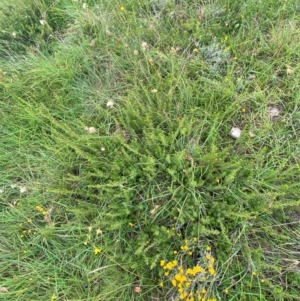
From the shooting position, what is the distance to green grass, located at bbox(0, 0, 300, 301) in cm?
190

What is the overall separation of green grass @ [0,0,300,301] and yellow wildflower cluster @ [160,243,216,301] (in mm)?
14

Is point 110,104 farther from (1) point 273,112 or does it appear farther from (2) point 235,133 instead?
(1) point 273,112

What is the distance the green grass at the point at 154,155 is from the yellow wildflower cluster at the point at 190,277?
14mm

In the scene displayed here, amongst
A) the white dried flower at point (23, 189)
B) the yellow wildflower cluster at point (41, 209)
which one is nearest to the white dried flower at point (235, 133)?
the yellow wildflower cluster at point (41, 209)

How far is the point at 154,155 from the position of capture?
2.09m

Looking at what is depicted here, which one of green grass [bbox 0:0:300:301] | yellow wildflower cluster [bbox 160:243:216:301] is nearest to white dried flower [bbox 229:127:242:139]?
green grass [bbox 0:0:300:301]

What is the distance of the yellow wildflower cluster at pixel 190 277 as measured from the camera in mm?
1751

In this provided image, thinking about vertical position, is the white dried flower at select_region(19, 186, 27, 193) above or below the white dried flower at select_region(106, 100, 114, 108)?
below

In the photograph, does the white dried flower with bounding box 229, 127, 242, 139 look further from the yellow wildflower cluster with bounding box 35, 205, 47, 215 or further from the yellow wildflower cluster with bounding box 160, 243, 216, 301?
the yellow wildflower cluster with bounding box 35, 205, 47, 215

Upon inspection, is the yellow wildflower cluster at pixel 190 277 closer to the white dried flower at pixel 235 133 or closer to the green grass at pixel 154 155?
the green grass at pixel 154 155

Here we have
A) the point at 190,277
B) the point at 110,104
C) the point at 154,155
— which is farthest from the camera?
the point at 110,104

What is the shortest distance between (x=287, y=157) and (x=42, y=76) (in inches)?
73.8

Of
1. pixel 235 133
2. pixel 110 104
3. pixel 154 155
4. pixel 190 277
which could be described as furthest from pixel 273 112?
pixel 190 277

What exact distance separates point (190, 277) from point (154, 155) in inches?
29.4
